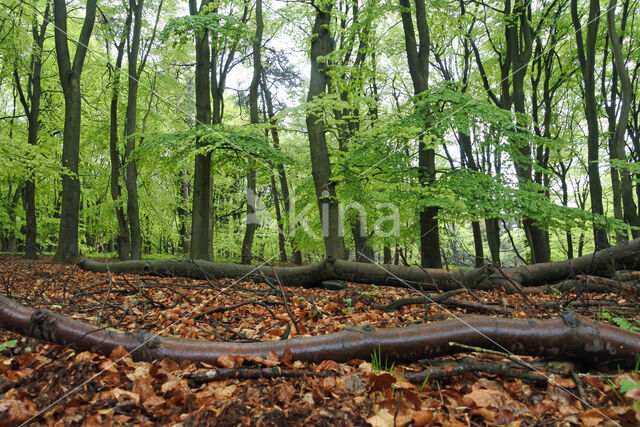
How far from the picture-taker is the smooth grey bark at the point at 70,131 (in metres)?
10.7

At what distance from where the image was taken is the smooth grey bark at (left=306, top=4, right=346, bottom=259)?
27.0 feet

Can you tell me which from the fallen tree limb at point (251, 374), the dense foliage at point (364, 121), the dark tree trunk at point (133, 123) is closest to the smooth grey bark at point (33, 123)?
the dense foliage at point (364, 121)

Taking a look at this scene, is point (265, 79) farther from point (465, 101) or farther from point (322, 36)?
point (465, 101)

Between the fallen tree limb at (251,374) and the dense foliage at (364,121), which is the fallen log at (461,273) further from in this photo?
the fallen tree limb at (251,374)

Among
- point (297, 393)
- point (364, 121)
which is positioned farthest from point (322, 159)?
point (297, 393)

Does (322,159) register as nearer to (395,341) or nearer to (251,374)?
(395,341)

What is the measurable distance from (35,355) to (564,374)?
3272 millimetres

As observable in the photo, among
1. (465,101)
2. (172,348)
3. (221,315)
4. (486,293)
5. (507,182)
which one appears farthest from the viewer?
(507,182)

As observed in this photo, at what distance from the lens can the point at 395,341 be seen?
2201 millimetres

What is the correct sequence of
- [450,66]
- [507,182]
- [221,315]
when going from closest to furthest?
[221,315], [507,182], [450,66]

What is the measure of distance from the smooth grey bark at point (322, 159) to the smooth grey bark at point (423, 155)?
1.92 meters

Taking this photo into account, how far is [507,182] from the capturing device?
8469 millimetres

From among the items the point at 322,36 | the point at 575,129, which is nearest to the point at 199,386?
the point at 322,36

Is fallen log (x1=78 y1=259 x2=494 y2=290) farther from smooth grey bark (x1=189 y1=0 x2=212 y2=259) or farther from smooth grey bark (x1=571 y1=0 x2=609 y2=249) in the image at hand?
smooth grey bark (x1=571 y1=0 x2=609 y2=249)
